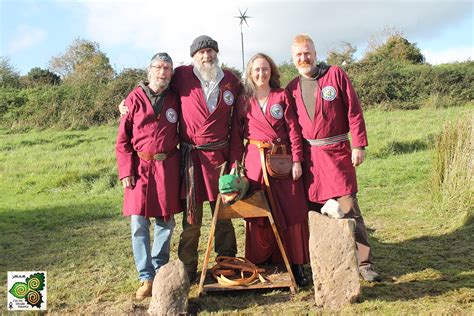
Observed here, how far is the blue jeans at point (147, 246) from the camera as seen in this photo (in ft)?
14.2

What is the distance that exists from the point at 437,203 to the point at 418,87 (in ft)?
43.3

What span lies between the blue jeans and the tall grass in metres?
3.95

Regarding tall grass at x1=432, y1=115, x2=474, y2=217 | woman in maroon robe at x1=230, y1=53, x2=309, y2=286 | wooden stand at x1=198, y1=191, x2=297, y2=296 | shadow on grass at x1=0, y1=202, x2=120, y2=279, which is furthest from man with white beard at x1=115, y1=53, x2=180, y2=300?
tall grass at x1=432, y1=115, x2=474, y2=217

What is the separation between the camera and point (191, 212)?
436cm

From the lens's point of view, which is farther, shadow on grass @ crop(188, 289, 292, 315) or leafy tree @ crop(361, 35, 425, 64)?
leafy tree @ crop(361, 35, 425, 64)

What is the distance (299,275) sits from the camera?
14.6 ft

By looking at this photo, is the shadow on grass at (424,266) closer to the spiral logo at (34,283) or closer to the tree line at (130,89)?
the spiral logo at (34,283)

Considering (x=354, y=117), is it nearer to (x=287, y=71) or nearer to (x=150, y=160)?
(x=150, y=160)

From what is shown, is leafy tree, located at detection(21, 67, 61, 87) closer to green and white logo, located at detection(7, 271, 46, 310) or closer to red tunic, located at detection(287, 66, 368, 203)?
green and white logo, located at detection(7, 271, 46, 310)

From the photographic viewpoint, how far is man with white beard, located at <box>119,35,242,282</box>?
173 inches

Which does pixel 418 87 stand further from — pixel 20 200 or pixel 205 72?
pixel 205 72

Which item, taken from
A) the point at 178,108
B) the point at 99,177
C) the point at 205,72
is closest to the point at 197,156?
the point at 178,108

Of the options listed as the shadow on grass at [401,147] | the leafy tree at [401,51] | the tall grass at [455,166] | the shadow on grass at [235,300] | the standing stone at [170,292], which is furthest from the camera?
the leafy tree at [401,51]

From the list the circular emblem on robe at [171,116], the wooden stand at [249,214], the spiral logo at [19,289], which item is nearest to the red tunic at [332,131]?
the wooden stand at [249,214]
